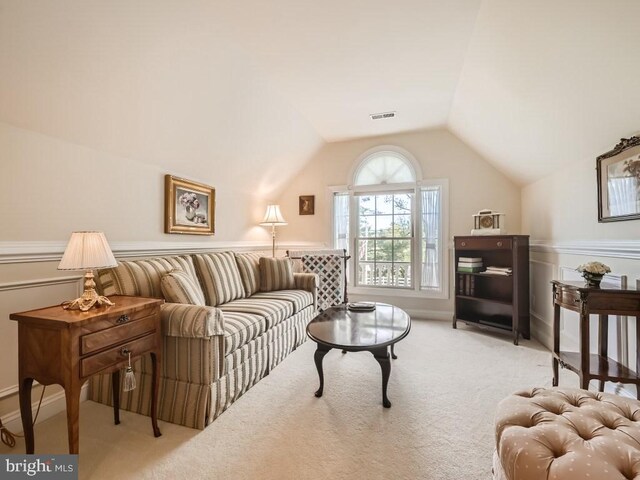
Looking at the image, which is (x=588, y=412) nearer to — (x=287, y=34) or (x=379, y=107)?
(x=287, y=34)

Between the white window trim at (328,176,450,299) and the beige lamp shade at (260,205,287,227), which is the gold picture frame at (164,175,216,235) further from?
the white window trim at (328,176,450,299)

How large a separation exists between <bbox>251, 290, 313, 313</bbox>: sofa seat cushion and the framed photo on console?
2.72m

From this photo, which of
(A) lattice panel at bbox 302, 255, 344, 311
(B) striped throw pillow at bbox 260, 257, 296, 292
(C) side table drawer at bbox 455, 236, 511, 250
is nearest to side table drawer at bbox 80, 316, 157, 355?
(B) striped throw pillow at bbox 260, 257, 296, 292

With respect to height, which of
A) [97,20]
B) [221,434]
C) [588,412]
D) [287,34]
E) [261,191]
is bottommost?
[221,434]

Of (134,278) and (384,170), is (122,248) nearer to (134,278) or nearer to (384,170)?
(134,278)

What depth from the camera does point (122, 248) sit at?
243cm

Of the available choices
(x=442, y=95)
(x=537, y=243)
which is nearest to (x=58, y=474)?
(x=442, y=95)

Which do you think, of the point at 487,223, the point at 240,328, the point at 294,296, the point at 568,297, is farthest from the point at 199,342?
the point at 487,223

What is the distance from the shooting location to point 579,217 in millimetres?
2590

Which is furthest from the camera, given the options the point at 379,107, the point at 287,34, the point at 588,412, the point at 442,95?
the point at 379,107

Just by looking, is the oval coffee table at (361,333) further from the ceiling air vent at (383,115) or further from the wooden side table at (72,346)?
the ceiling air vent at (383,115)

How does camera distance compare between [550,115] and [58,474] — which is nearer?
[58,474]

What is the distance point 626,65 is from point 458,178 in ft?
7.89

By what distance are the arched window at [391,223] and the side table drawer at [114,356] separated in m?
3.24
